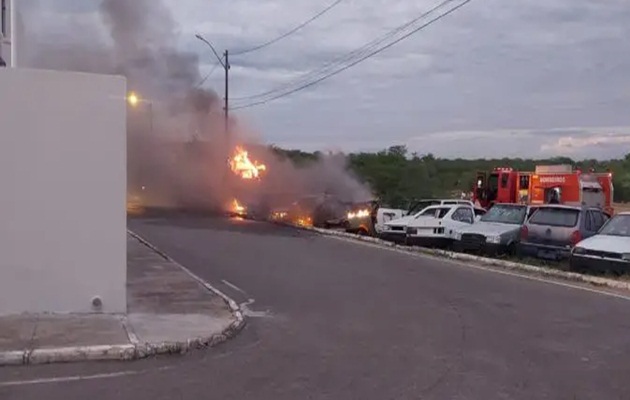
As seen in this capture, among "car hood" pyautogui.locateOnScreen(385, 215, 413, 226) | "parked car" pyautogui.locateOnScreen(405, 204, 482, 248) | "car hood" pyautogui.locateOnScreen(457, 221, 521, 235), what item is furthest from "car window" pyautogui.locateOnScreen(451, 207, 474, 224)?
"car hood" pyautogui.locateOnScreen(457, 221, 521, 235)

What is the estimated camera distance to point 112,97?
10211 millimetres

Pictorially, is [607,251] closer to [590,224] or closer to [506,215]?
[590,224]

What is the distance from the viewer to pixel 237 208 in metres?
45.4

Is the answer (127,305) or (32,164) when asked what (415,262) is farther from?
(32,164)

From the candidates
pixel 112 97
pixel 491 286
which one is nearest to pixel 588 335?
pixel 491 286

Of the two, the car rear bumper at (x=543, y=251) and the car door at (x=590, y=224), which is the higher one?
the car door at (x=590, y=224)

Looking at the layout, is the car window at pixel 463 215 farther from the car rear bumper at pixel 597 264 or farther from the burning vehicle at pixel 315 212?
the burning vehicle at pixel 315 212

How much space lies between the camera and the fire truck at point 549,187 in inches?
1193

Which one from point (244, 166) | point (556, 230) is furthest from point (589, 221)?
point (244, 166)

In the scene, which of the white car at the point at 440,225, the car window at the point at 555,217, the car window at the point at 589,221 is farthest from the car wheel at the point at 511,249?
the white car at the point at 440,225

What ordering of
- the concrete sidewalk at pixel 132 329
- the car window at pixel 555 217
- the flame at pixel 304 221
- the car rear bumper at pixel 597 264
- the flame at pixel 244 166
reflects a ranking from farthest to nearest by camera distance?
the flame at pixel 244 166 → the flame at pixel 304 221 → the car window at pixel 555 217 → the car rear bumper at pixel 597 264 → the concrete sidewalk at pixel 132 329

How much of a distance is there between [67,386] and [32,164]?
3.79 metres

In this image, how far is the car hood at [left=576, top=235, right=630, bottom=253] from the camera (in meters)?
16.3

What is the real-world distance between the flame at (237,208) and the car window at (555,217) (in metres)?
23.9
